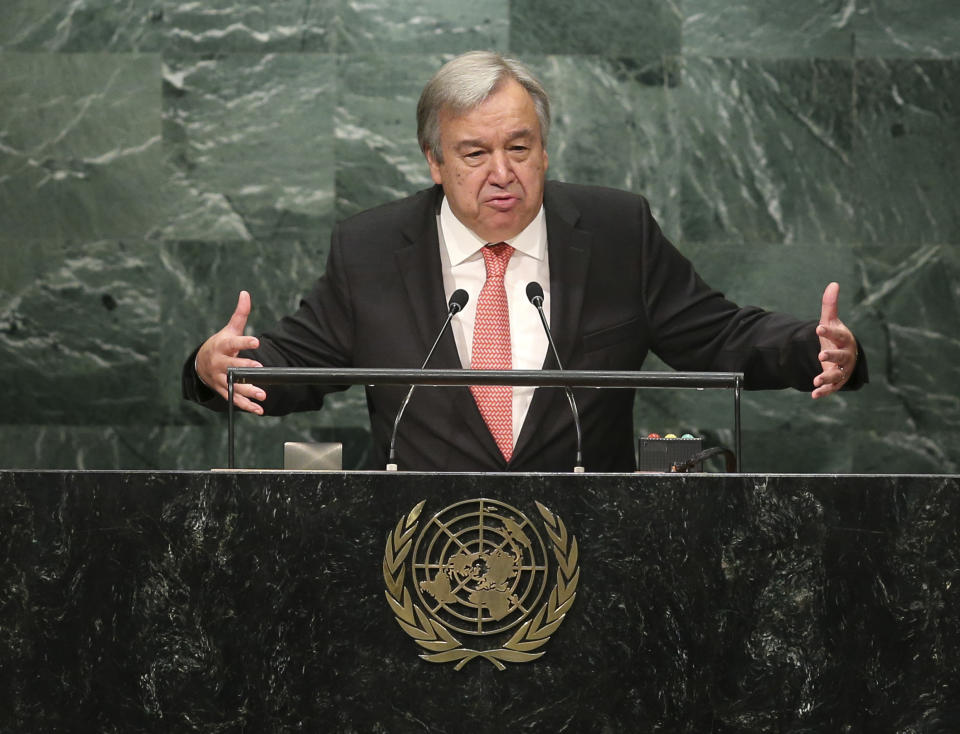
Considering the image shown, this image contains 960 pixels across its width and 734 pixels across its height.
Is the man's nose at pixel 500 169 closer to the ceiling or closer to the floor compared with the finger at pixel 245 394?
closer to the ceiling

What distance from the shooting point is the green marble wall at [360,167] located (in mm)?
4609

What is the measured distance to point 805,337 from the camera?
2912 mm

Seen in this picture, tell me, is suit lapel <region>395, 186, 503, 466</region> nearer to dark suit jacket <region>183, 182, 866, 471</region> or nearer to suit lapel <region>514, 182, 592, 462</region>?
dark suit jacket <region>183, 182, 866, 471</region>

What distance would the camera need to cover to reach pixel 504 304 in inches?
125

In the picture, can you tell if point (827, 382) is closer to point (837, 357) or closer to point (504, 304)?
point (837, 357)

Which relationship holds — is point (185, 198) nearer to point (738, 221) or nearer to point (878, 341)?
point (738, 221)

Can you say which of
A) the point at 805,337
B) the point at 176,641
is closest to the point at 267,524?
the point at 176,641

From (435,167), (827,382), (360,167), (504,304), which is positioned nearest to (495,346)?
(504,304)

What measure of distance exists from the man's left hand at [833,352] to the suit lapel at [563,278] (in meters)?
0.65

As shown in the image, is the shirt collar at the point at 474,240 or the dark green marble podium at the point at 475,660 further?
the shirt collar at the point at 474,240

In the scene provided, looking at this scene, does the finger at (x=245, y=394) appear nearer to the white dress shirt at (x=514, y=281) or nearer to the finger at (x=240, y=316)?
the finger at (x=240, y=316)

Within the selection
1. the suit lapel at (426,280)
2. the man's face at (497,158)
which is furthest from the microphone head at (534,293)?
the man's face at (497,158)

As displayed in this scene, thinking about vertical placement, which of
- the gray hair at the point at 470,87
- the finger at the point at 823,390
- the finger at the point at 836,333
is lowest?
the finger at the point at 823,390

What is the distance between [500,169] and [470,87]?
217 millimetres
